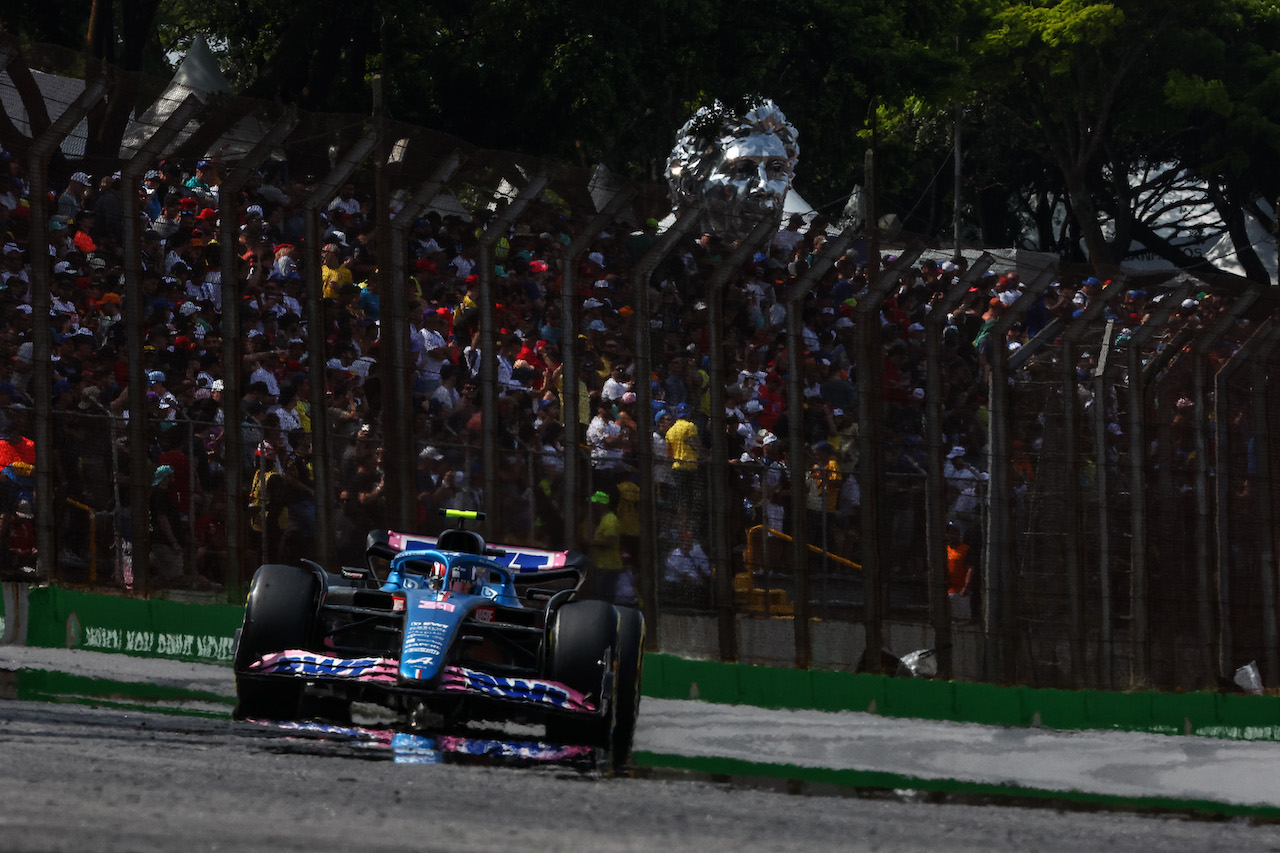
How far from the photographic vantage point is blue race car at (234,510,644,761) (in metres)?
9.16

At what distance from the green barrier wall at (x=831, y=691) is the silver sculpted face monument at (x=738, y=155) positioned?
1349cm

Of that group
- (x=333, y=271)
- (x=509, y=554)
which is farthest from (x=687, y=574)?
(x=333, y=271)

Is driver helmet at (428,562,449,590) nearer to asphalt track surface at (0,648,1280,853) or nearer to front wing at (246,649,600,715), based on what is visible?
front wing at (246,649,600,715)

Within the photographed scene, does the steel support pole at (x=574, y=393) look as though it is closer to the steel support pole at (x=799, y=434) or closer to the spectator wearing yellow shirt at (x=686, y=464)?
the spectator wearing yellow shirt at (x=686, y=464)

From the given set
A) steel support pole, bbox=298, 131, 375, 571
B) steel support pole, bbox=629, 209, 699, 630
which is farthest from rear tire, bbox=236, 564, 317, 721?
steel support pole, bbox=629, 209, 699, 630

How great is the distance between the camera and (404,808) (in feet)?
19.8

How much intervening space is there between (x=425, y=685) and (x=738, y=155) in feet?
58.5

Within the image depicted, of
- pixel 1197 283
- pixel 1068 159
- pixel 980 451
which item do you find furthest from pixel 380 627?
pixel 1068 159

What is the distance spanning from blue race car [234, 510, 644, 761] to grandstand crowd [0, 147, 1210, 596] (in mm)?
2216

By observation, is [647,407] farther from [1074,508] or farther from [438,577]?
[438,577]

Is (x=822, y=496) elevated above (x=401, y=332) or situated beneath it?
situated beneath

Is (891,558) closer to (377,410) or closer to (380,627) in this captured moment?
(377,410)

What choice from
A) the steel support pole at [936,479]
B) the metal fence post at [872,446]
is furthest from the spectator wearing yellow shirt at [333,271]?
the steel support pole at [936,479]

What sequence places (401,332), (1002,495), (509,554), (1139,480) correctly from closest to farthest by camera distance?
(509,554) → (401,332) → (1002,495) → (1139,480)
